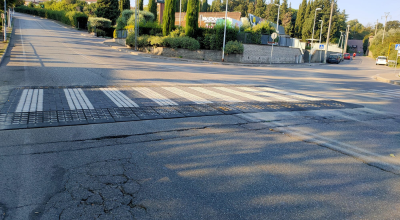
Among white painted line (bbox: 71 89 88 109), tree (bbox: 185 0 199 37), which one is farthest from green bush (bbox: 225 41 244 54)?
white painted line (bbox: 71 89 88 109)

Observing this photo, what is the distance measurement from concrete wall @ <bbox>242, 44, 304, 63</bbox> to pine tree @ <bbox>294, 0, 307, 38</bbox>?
48.0 meters

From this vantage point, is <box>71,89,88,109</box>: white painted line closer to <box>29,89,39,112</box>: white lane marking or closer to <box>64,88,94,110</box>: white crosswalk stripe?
<box>64,88,94,110</box>: white crosswalk stripe

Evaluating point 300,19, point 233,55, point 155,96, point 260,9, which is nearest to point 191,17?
point 233,55

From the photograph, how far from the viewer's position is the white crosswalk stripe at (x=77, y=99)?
756cm

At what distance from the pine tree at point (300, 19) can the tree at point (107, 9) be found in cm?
5292

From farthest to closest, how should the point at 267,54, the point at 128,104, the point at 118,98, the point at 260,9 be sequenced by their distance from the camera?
the point at 260,9 → the point at 267,54 → the point at 118,98 → the point at 128,104

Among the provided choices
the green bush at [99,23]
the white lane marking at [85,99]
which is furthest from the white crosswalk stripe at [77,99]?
the green bush at [99,23]

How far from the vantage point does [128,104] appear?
8.11m

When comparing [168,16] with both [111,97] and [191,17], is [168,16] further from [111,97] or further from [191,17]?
[111,97]

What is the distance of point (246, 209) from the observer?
3381 millimetres

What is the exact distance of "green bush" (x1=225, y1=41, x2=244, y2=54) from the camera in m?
31.5

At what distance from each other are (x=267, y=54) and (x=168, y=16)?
42.4 ft

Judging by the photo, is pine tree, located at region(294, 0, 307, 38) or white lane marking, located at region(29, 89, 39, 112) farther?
pine tree, located at region(294, 0, 307, 38)

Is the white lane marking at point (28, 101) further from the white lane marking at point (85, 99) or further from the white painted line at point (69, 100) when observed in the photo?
the white lane marking at point (85, 99)
